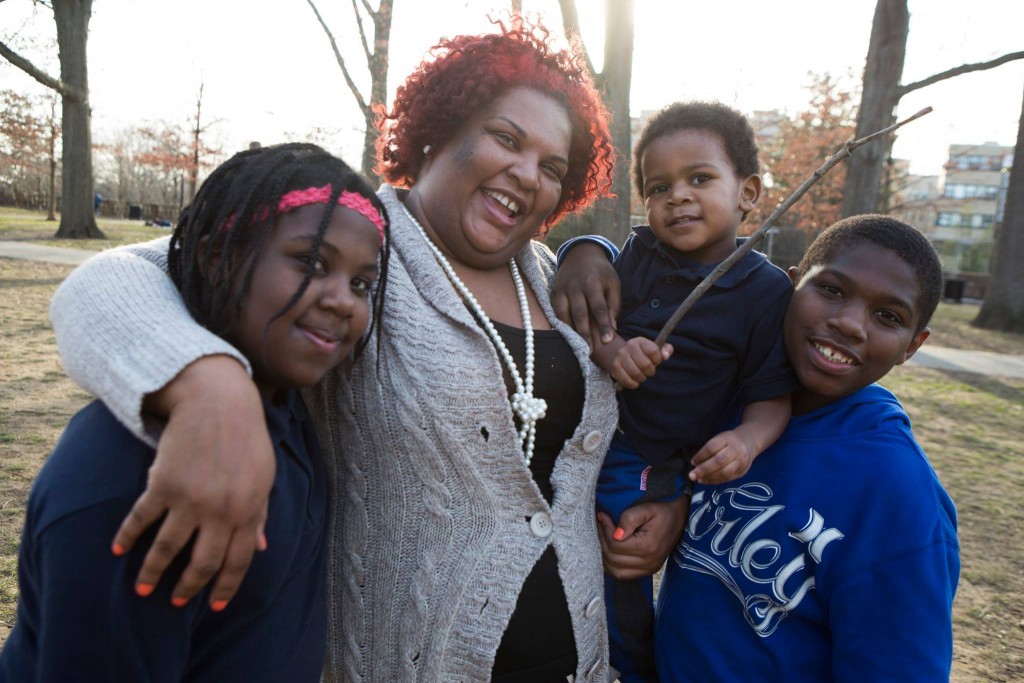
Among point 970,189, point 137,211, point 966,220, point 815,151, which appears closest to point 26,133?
point 137,211

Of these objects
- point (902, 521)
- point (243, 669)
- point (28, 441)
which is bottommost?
point (28, 441)

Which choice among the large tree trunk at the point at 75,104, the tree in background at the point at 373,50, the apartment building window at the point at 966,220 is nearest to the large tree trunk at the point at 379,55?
the tree in background at the point at 373,50

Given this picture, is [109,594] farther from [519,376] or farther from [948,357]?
[948,357]

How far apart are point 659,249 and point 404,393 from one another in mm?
917

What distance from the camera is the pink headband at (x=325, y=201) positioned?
1200 millimetres

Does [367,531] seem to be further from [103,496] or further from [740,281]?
[740,281]

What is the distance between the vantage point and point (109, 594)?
945 millimetres

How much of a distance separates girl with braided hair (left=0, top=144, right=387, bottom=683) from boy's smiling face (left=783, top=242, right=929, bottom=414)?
38.4 inches

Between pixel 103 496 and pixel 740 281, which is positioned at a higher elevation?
pixel 740 281

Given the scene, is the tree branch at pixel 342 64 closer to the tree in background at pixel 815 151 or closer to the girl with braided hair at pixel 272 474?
the girl with braided hair at pixel 272 474

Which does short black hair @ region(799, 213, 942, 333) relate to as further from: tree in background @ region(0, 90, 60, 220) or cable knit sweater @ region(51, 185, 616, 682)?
tree in background @ region(0, 90, 60, 220)

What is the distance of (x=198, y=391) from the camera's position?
38.1 inches

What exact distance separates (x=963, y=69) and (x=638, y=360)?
9.12 m

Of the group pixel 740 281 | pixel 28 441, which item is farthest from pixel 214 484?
pixel 28 441
